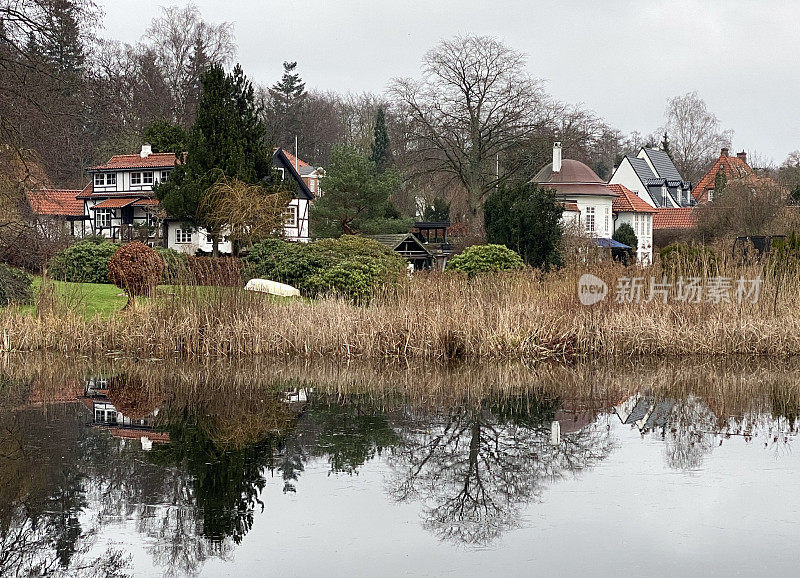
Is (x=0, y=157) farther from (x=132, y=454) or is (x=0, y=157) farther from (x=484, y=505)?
(x=484, y=505)

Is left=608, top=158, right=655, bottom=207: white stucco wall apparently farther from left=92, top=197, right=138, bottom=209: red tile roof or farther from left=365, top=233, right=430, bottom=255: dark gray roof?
left=92, top=197, right=138, bottom=209: red tile roof

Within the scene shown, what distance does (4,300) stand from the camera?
58.6ft

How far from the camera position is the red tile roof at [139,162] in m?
45.4

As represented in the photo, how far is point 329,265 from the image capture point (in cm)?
2208

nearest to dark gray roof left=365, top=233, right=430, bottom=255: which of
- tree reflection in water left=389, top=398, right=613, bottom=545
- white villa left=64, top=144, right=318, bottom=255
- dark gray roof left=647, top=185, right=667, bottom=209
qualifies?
white villa left=64, top=144, right=318, bottom=255

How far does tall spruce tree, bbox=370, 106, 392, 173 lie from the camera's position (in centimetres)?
6556

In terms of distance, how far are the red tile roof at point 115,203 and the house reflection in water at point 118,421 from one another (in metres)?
37.1

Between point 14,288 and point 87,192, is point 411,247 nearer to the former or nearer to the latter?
point 87,192

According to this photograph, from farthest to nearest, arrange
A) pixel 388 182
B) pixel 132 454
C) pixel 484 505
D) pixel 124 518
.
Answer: pixel 388 182 → pixel 132 454 → pixel 484 505 → pixel 124 518

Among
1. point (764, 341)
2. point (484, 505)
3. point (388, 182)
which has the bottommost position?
point (484, 505)

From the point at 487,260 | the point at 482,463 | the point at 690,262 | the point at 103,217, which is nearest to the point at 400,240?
the point at 487,260

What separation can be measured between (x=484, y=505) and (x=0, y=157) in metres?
17.1

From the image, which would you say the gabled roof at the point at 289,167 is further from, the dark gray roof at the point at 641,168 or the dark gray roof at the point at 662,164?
the dark gray roof at the point at 662,164

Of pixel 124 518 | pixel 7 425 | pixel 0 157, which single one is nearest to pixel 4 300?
pixel 0 157
